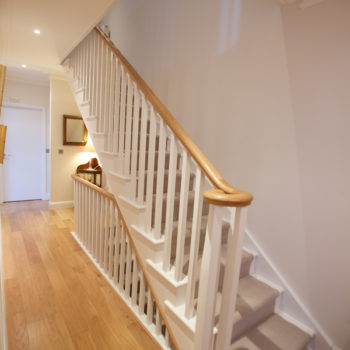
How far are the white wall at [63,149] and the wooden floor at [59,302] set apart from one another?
1457 mm

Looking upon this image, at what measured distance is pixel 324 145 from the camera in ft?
5.09

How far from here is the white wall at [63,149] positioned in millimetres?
4324

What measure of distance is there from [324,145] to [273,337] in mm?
1349

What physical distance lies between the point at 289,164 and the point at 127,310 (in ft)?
5.87

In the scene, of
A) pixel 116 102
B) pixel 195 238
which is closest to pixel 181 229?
pixel 195 238

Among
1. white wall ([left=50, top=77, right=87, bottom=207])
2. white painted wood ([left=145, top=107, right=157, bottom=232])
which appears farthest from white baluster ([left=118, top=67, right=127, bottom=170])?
white wall ([left=50, top=77, right=87, bottom=207])

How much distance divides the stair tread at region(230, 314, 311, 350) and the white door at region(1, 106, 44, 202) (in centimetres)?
529

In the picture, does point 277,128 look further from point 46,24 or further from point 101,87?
point 46,24

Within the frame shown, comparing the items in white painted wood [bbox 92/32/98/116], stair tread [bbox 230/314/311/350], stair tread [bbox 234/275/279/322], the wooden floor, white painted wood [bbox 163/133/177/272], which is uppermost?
white painted wood [bbox 92/32/98/116]

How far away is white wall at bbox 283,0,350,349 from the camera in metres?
1.47

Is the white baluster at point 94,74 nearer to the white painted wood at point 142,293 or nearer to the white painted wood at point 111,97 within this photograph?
the white painted wood at point 111,97

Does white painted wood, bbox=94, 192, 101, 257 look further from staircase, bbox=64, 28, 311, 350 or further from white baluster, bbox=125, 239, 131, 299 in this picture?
white baluster, bbox=125, 239, 131, 299

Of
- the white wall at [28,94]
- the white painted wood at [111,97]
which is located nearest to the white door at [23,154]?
the white wall at [28,94]

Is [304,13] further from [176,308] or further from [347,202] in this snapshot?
[176,308]
